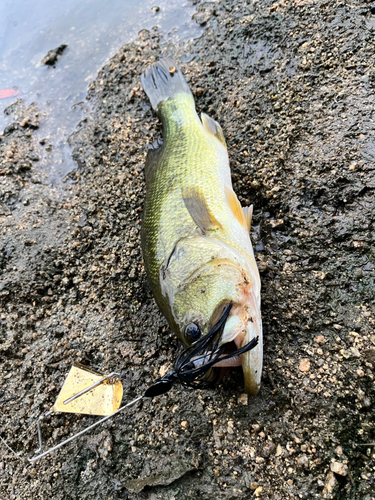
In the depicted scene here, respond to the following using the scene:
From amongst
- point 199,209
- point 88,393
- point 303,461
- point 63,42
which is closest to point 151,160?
point 199,209

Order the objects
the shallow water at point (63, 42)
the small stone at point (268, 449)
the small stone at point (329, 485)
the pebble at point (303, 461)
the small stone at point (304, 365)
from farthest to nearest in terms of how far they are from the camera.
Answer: the shallow water at point (63, 42), the small stone at point (304, 365), the small stone at point (268, 449), the pebble at point (303, 461), the small stone at point (329, 485)

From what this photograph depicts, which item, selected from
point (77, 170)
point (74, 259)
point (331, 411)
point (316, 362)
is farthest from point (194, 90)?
point (331, 411)

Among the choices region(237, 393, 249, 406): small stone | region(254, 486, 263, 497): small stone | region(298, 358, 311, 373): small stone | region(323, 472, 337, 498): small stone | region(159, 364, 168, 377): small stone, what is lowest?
region(323, 472, 337, 498): small stone

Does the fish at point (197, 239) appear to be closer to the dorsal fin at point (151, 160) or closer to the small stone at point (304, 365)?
the dorsal fin at point (151, 160)

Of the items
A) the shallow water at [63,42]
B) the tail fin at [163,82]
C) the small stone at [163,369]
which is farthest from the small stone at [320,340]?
the shallow water at [63,42]

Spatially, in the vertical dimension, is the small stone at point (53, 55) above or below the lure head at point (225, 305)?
above

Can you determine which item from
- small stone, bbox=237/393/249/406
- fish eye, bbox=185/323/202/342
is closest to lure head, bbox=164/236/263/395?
fish eye, bbox=185/323/202/342

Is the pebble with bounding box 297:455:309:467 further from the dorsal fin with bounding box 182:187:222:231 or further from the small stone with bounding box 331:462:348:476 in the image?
the dorsal fin with bounding box 182:187:222:231
